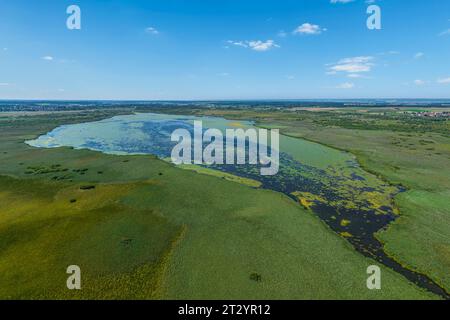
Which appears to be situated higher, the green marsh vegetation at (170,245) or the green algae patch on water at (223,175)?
the green algae patch on water at (223,175)

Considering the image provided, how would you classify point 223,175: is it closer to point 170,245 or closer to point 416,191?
point 170,245

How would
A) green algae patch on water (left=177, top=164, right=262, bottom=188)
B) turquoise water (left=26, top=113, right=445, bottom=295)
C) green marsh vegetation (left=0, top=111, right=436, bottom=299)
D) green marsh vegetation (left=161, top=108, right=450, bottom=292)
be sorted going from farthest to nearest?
green algae patch on water (left=177, top=164, right=262, bottom=188) < turquoise water (left=26, top=113, right=445, bottom=295) < green marsh vegetation (left=161, top=108, right=450, bottom=292) < green marsh vegetation (left=0, top=111, right=436, bottom=299)

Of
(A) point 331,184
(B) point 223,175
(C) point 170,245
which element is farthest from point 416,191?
(C) point 170,245

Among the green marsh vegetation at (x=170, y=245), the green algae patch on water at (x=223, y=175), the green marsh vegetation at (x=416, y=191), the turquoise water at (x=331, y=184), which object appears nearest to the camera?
the green marsh vegetation at (x=170, y=245)

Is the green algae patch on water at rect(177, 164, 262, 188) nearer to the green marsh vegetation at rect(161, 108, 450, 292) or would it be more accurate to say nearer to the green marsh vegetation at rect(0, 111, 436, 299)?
the green marsh vegetation at rect(0, 111, 436, 299)

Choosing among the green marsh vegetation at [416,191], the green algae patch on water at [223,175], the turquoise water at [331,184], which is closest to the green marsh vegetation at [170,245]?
the turquoise water at [331,184]

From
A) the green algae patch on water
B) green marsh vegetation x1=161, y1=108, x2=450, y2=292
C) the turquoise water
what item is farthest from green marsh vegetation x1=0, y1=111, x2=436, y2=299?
green marsh vegetation x1=161, y1=108, x2=450, y2=292

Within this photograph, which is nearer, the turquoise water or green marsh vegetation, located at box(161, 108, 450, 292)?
green marsh vegetation, located at box(161, 108, 450, 292)

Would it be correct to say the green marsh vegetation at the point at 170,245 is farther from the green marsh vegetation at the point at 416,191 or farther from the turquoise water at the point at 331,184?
the green marsh vegetation at the point at 416,191
